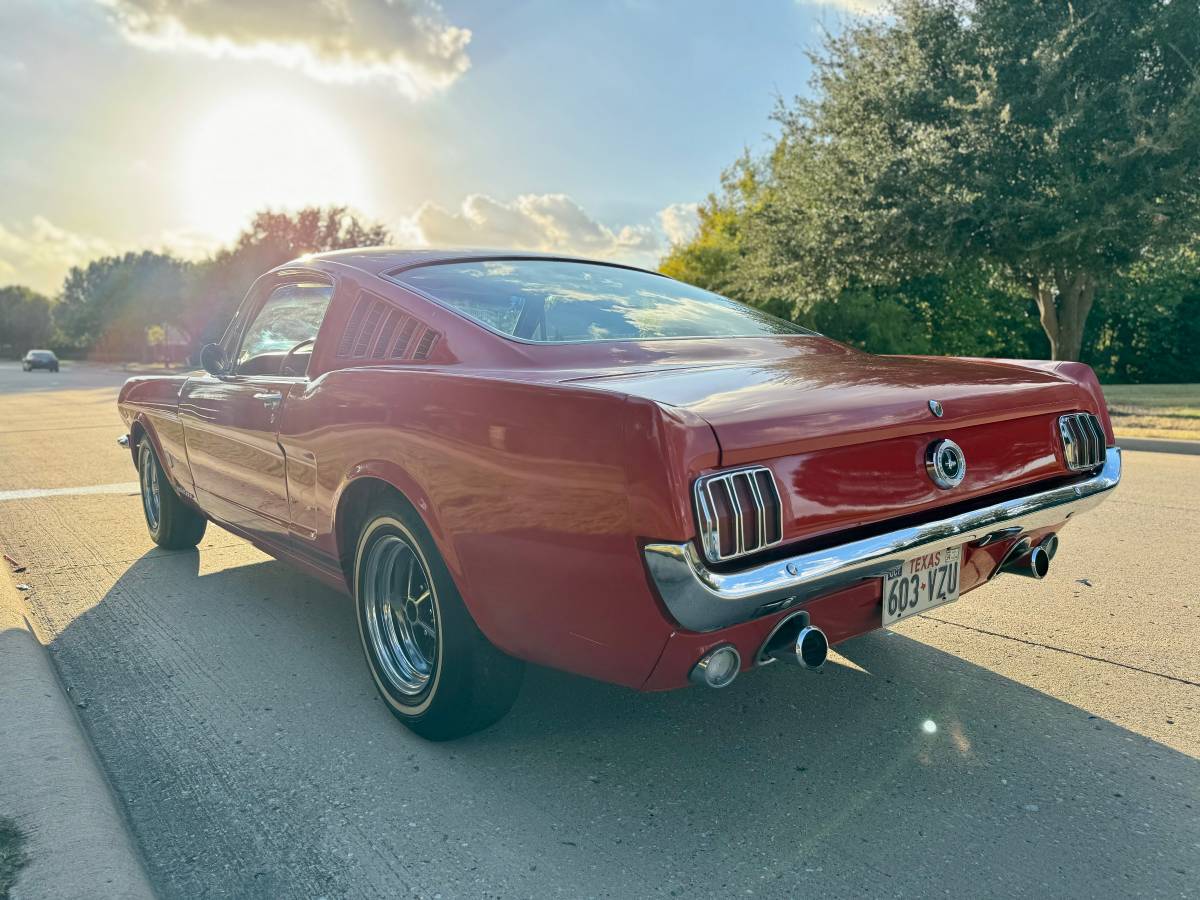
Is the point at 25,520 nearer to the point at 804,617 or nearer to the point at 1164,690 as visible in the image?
the point at 804,617

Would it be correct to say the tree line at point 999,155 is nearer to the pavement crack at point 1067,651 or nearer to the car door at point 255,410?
the pavement crack at point 1067,651

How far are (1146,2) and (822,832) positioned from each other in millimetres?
16377

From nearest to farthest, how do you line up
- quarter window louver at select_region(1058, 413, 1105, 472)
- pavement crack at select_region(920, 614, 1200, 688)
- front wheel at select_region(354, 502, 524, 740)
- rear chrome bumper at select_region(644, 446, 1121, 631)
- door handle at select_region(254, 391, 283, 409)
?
rear chrome bumper at select_region(644, 446, 1121, 631) < front wheel at select_region(354, 502, 524, 740) < quarter window louver at select_region(1058, 413, 1105, 472) < pavement crack at select_region(920, 614, 1200, 688) < door handle at select_region(254, 391, 283, 409)

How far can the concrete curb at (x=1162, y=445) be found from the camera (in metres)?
10.5

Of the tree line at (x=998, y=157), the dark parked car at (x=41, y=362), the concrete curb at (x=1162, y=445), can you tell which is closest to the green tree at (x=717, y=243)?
the tree line at (x=998, y=157)

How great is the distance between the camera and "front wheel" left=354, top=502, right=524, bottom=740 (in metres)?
2.80

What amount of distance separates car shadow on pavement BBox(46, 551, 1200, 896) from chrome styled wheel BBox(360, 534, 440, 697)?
20 centimetres

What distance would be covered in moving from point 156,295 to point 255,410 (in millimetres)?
79930

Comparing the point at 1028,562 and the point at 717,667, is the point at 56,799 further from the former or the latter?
the point at 1028,562

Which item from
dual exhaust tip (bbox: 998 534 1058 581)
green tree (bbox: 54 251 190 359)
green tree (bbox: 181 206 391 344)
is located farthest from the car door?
green tree (bbox: 54 251 190 359)

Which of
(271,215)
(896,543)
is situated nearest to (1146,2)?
(896,543)

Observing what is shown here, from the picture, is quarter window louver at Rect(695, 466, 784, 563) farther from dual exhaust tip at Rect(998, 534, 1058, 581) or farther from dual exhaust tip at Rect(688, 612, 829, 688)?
dual exhaust tip at Rect(998, 534, 1058, 581)

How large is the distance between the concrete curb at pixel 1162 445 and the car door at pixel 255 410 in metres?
10.0

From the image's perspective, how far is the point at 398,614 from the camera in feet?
10.5
